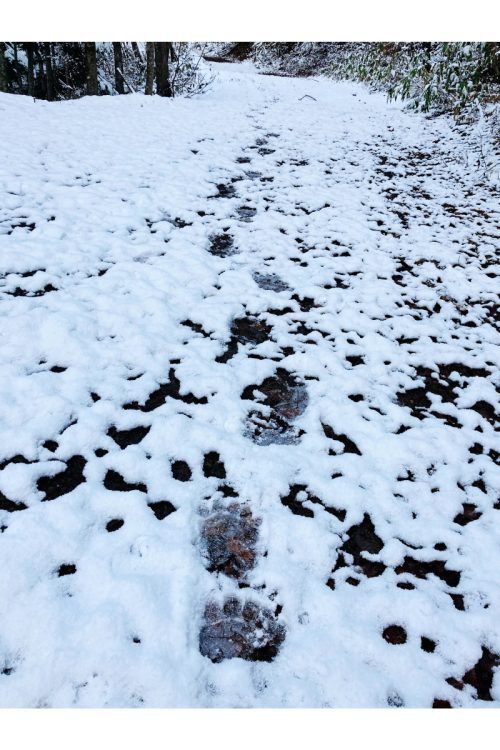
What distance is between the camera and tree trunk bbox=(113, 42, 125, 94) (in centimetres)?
1501

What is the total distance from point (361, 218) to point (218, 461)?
17.0 feet

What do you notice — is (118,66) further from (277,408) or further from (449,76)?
(277,408)

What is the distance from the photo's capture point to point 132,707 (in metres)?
1.78

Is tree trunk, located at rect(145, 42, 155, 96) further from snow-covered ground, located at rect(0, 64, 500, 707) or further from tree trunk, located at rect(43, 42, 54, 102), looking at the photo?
snow-covered ground, located at rect(0, 64, 500, 707)

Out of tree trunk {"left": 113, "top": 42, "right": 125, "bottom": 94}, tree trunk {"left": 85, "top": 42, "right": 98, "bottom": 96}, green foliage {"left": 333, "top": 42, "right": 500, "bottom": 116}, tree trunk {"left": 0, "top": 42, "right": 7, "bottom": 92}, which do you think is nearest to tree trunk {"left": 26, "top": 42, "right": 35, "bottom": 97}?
tree trunk {"left": 113, "top": 42, "right": 125, "bottom": 94}

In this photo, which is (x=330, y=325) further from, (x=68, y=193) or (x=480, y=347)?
(x=68, y=193)

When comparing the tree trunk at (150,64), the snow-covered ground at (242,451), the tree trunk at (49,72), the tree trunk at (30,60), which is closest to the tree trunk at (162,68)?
the tree trunk at (150,64)

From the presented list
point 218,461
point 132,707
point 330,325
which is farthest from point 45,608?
point 330,325

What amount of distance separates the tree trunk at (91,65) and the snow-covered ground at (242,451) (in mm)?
7769

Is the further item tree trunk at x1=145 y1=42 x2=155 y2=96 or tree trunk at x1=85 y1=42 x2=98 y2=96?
tree trunk at x1=145 y1=42 x2=155 y2=96

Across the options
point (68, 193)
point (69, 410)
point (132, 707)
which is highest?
point (68, 193)

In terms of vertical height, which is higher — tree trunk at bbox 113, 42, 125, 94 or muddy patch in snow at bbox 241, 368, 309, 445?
tree trunk at bbox 113, 42, 125, 94

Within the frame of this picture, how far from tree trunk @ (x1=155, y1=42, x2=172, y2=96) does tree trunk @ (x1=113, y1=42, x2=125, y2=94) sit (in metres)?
2.51

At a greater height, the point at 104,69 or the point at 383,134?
the point at 104,69
